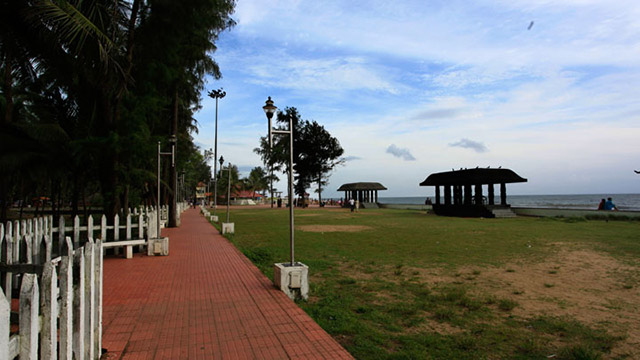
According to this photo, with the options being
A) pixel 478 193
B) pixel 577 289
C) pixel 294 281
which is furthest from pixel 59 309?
pixel 478 193

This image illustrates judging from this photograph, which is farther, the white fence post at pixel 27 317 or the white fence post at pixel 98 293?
the white fence post at pixel 98 293

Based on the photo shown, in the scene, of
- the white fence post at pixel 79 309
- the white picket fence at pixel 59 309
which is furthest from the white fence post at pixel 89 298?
the white fence post at pixel 79 309

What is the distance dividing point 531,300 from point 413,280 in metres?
1.97

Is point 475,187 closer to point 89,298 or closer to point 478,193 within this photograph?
point 478,193

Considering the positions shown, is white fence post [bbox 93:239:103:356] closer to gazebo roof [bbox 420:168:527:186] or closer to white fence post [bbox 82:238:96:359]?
white fence post [bbox 82:238:96:359]

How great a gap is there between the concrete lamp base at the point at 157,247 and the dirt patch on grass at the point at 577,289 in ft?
23.9

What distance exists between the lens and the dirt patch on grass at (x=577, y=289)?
4699 millimetres

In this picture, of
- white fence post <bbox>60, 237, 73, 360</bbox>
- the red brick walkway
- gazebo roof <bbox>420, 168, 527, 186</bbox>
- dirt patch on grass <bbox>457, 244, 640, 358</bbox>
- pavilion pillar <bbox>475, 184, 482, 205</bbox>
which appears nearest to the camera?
white fence post <bbox>60, 237, 73, 360</bbox>

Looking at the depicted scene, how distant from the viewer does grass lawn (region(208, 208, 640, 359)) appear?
13.0 feet

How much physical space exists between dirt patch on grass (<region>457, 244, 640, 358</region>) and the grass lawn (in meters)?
0.02

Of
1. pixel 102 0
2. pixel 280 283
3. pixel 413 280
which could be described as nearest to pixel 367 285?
pixel 413 280

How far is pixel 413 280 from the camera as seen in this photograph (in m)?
6.86

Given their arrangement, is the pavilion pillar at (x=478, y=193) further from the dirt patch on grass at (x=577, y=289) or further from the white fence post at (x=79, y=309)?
the white fence post at (x=79, y=309)

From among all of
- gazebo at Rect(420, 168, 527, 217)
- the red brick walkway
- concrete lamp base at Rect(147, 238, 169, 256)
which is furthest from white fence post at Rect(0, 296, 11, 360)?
gazebo at Rect(420, 168, 527, 217)
